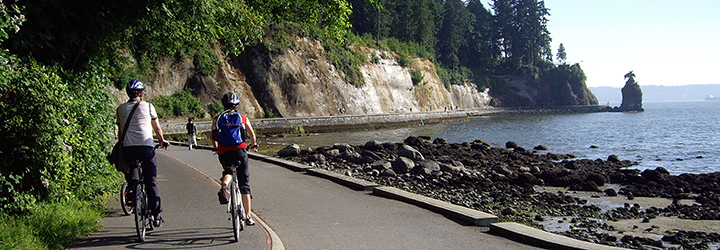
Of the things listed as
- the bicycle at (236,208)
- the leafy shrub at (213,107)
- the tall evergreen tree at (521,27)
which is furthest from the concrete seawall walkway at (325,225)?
the tall evergreen tree at (521,27)

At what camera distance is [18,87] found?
20.9ft

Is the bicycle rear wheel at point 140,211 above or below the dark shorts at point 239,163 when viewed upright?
below

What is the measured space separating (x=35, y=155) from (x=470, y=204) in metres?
8.64

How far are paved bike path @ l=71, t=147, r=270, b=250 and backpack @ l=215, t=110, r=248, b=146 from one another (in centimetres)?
117

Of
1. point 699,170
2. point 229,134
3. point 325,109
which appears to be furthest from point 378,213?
point 325,109

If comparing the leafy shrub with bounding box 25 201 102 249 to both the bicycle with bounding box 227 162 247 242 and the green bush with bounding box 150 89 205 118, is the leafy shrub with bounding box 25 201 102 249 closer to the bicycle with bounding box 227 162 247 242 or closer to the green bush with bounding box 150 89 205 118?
the bicycle with bounding box 227 162 247 242

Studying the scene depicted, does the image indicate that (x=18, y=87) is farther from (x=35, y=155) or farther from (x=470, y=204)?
(x=470, y=204)

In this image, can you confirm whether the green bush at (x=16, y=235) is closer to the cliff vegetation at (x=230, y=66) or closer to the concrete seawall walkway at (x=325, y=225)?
the cliff vegetation at (x=230, y=66)

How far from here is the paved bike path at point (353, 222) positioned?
6.93 m

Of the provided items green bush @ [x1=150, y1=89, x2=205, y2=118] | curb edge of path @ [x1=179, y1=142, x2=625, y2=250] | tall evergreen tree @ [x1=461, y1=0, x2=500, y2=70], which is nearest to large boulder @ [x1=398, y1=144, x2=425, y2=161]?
curb edge of path @ [x1=179, y1=142, x2=625, y2=250]

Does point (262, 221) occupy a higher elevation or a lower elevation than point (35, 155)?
lower

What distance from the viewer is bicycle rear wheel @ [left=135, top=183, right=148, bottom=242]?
6.43 metres

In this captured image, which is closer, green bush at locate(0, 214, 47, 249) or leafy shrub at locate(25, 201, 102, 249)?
green bush at locate(0, 214, 47, 249)

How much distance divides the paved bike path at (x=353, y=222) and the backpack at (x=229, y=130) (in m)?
1.41
